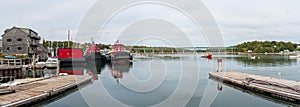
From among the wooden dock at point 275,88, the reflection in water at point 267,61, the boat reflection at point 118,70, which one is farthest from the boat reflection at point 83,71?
the reflection in water at point 267,61

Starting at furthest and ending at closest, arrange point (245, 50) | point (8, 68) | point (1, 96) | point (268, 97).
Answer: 1. point (245, 50)
2. point (8, 68)
3. point (268, 97)
4. point (1, 96)

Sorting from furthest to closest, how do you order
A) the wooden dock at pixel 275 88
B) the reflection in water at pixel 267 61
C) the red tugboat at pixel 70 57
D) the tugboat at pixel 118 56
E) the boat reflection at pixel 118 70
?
the tugboat at pixel 118 56
the reflection in water at pixel 267 61
the red tugboat at pixel 70 57
the boat reflection at pixel 118 70
the wooden dock at pixel 275 88

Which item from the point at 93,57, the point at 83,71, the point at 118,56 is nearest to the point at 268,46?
the point at 118,56

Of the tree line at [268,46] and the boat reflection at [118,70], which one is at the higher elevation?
the tree line at [268,46]

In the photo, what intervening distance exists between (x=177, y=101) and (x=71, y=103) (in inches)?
238

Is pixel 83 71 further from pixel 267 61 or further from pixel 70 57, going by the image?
pixel 267 61

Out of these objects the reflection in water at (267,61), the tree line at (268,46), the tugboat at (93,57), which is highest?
the tree line at (268,46)

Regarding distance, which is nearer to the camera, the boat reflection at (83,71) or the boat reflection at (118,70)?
the boat reflection at (118,70)

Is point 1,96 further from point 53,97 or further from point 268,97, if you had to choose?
point 268,97

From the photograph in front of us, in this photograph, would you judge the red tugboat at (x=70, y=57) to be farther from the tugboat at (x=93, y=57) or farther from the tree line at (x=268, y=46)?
the tree line at (x=268, y=46)

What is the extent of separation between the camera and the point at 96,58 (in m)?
50.1

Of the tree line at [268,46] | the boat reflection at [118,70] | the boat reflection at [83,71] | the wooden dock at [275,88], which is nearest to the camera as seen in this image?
the wooden dock at [275,88]

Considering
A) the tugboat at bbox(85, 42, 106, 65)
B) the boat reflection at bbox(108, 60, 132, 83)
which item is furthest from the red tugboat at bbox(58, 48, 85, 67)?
the boat reflection at bbox(108, 60, 132, 83)

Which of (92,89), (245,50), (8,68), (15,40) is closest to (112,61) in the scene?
(15,40)
